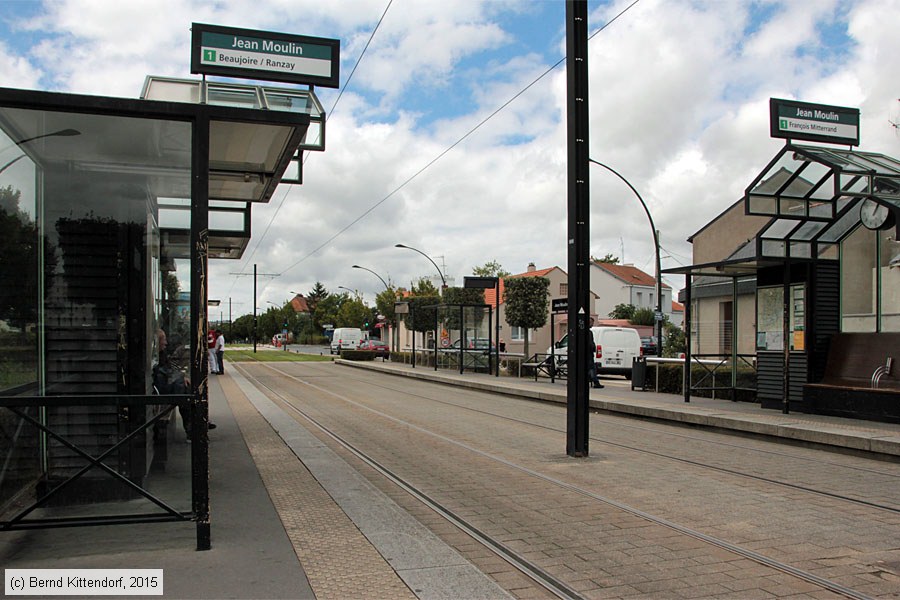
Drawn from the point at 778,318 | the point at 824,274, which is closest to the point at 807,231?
the point at 824,274

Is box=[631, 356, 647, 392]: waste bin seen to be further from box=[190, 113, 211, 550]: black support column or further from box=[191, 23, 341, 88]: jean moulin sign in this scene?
box=[190, 113, 211, 550]: black support column

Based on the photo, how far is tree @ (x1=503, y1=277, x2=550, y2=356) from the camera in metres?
30.6

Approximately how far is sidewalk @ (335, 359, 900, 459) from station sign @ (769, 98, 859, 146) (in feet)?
17.0

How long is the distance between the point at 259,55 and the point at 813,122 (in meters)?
10.3

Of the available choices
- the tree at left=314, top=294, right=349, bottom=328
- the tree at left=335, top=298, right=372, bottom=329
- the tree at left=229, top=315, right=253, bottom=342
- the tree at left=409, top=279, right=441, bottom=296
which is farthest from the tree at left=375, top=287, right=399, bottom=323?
the tree at left=229, top=315, right=253, bottom=342

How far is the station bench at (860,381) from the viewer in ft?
39.6

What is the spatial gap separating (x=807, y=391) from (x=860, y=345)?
116cm

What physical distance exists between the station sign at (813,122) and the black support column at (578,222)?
5.84m

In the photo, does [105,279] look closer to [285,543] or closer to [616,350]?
[285,543]

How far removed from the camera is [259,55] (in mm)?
10469

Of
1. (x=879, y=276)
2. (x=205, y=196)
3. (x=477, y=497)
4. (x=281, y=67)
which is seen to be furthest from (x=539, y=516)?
(x=879, y=276)

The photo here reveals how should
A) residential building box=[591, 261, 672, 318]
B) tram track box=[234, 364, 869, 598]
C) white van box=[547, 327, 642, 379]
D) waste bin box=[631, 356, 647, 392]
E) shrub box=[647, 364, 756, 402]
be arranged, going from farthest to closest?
1. residential building box=[591, 261, 672, 318]
2. white van box=[547, 327, 642, 379]
3. waste bin box=[631, 356, 647, 392]
4. shrub box=[647, 364, 756, 402]
5. tram track box=[234, 364, 869, 598]

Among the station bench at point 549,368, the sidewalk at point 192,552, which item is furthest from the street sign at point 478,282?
the sidewalk at point 192,552

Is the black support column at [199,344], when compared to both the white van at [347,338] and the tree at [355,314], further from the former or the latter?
the tree at [355,314]
